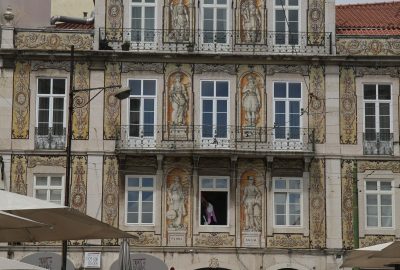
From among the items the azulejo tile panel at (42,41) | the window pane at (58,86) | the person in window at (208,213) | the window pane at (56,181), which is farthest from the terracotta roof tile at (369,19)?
the window pane at (56,181)

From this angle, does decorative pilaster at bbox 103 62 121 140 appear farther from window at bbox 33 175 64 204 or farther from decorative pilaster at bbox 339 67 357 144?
decorative pilaster at bbox 339 67 357 144

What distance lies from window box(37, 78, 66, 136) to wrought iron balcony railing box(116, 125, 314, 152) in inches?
83.8

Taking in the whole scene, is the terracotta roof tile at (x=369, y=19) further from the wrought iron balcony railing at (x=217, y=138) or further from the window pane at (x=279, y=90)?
the wrought iron balcony railing at (x=217, y=138)

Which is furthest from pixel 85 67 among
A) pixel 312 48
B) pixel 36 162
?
pixel 312 48

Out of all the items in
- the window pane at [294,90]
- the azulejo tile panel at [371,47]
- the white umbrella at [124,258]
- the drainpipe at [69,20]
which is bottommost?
the white umbrella at [124,258]

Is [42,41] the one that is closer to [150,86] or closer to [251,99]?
[150,86]

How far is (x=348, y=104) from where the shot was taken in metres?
32.7

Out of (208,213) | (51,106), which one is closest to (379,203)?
(208,213)

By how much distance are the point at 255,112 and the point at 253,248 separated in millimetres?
4518

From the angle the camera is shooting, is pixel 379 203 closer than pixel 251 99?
Yes

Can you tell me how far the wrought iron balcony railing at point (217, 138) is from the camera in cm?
3191

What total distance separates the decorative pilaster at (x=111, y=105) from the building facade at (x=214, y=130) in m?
0.05

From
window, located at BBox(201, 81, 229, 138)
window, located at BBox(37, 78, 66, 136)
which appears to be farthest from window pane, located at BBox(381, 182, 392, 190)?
window, located at BBox(37, 78, 66, 136)

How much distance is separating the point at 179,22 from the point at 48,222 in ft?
70.2
